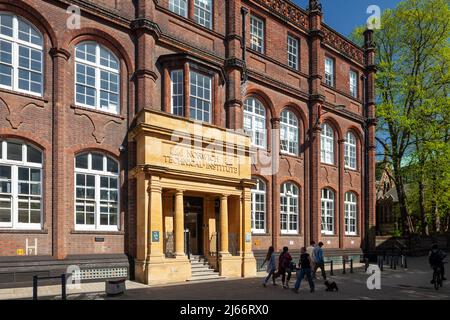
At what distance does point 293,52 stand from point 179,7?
8.33 metres

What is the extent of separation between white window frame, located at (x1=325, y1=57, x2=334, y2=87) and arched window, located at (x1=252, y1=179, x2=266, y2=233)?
9.17 m

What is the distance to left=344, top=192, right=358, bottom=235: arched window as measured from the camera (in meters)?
28.9

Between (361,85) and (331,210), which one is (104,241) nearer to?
(331,210)

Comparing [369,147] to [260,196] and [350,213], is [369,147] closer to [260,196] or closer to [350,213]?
[350,213]

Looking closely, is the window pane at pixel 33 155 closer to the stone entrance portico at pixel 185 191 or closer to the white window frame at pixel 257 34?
the stone entrance portico at pixel 185 191

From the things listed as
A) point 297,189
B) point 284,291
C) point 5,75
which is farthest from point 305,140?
point 5,75

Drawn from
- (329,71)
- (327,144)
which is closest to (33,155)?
(327,144)

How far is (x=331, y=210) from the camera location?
→ 27.6 metres

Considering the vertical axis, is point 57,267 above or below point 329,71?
below

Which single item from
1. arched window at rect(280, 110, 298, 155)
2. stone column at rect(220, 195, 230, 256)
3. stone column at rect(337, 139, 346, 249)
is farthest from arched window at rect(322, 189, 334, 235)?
stone column at rect(220, 195, 230, 256)

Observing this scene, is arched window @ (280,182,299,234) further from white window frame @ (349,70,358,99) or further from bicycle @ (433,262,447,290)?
white window frame @ (349,70,358,99)

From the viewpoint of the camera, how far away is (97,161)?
1630 centimetres

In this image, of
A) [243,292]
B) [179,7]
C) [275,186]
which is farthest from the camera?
[275,186]
